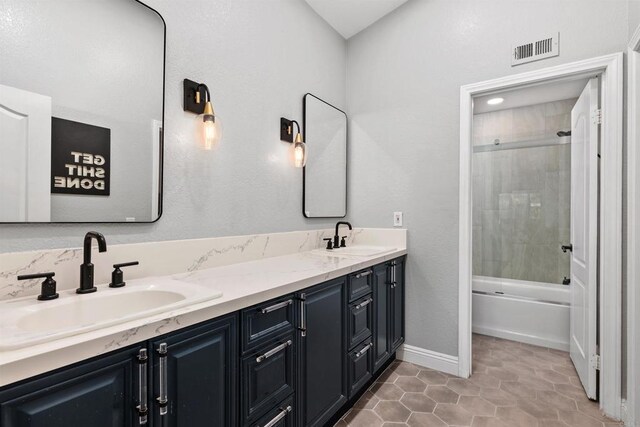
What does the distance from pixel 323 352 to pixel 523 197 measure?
10.3ft

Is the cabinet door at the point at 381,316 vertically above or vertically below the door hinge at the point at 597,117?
below

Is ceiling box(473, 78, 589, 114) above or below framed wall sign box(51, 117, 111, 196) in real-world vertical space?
above

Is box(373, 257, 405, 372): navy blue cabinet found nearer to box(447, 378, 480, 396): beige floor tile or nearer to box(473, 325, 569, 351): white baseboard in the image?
box(447, 378, 480, 396): beige floor tile

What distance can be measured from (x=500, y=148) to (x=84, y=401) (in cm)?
412

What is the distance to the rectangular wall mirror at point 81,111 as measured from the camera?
3.61ft

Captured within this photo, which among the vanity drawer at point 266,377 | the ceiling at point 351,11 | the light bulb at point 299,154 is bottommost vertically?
the vanity drawer at point 266,377

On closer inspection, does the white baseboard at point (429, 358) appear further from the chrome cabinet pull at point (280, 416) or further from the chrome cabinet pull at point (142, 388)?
the chrome cabinet pull at point (142, 388)

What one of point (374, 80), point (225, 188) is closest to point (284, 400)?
point (225, 188)

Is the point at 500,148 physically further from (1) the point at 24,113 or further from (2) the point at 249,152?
(1) the point at 24,113

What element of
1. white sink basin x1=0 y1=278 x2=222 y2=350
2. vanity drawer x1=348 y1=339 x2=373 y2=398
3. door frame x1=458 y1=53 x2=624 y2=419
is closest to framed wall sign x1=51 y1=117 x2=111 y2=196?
white sink basin x1=0 y1=278 x2=222 y2=350

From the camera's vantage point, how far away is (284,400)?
137 centimetres

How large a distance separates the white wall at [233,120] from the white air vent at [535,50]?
55.2 inches

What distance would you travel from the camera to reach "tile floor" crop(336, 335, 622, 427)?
72.5 inches

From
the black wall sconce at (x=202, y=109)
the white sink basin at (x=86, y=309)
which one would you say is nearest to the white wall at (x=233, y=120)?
the black wall sconce at (x=202, y=109)
